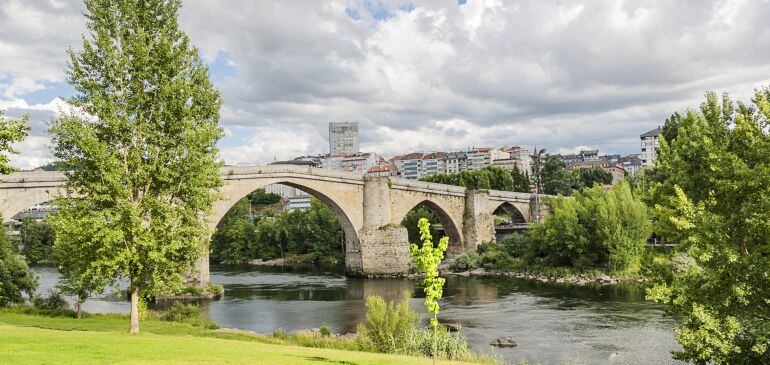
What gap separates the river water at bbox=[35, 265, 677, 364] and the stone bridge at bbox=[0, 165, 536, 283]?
2673mm

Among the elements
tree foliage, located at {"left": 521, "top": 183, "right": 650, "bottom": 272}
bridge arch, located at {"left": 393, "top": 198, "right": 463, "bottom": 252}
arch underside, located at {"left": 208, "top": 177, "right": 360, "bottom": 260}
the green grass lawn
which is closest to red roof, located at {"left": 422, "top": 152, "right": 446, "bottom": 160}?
bridge arch, located at {"left": 393, "top": 198, "right": 463, "bottom": 252}

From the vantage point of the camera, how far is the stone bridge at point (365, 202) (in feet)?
90.8

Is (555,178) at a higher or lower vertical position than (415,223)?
higher

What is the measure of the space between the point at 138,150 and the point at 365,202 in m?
30.7

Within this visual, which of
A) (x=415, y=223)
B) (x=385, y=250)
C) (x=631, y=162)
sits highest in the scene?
(x=631, y=162)

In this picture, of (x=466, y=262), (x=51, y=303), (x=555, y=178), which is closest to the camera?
(x=51, y=303)

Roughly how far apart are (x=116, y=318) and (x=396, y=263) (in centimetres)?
2396

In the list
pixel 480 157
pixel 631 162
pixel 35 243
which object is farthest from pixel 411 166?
pixel 35 243

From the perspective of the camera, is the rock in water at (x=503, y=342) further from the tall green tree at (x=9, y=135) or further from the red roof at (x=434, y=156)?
the red roof at (x=434, y=156)

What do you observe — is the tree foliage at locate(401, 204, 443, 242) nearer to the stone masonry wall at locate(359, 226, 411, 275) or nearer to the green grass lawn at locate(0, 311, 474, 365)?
the stone masonry wall at locate(359, 226, 411, 275)

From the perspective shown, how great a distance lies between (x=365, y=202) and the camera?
45.2 meters

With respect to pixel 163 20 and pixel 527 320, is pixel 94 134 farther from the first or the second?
pixel 527 320

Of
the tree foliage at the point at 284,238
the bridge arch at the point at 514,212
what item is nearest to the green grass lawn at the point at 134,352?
the tree foliage at the point at 284,238

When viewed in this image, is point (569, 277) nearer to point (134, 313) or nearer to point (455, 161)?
point (134, 313)
